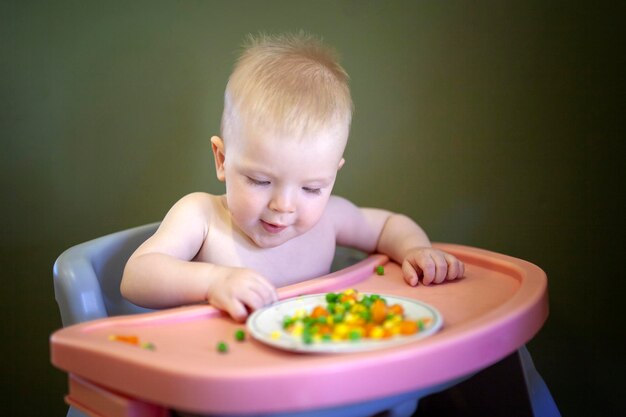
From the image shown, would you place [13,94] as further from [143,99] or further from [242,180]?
[242,180]

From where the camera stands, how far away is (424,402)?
3.34 feet

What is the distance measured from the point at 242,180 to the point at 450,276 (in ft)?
0.97

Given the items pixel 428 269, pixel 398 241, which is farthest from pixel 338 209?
pixel 428 269

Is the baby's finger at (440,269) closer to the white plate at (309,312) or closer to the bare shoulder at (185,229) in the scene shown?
the white plate at (309,312)

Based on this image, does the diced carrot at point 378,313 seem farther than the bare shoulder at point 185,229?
No

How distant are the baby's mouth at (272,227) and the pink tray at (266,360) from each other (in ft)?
0.31

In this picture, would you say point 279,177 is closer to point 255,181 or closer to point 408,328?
point 255,181

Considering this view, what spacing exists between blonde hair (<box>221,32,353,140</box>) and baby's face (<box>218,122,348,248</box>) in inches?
0.7

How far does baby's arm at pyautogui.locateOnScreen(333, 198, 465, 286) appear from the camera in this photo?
811 mm

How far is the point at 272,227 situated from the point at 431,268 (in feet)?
0.70

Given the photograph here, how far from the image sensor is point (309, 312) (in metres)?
0.68

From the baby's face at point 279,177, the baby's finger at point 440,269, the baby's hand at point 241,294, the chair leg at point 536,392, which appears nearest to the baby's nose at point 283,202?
the baby's face at point 279,177

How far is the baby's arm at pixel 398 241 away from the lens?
0.81 metres

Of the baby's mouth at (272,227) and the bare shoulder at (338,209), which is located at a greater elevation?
the baby's mouth at (272,227)
